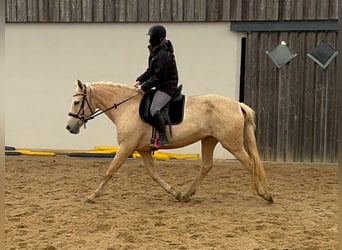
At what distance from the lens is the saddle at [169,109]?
591cm

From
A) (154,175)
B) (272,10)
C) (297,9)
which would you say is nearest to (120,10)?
(272,10)

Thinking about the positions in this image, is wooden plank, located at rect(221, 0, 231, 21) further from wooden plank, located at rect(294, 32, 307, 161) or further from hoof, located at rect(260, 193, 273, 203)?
hoof, located at rect(260, 193, 273, 203)

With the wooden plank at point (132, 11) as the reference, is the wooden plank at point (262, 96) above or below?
below

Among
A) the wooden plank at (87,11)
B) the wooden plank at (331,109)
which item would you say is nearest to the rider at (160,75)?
the wooden plank at (331,109)

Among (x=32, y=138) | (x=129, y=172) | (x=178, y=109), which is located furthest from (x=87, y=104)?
(x=32, y=138)

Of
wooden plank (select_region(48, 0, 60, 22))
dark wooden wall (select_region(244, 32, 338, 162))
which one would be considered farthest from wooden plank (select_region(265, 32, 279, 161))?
wooden plank (select_region(48, 0, 60, 22))

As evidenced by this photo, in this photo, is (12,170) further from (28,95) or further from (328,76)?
(328,76)

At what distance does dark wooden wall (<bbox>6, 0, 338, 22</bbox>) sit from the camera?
10102 mm

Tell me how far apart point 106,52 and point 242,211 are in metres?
6.20

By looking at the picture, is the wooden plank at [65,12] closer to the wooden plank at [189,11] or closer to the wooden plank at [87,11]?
the wooden plank at [87,11]

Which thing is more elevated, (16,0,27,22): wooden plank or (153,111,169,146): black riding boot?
(16,0,27,22): wooden plank

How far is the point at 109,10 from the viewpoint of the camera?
35.8 ft

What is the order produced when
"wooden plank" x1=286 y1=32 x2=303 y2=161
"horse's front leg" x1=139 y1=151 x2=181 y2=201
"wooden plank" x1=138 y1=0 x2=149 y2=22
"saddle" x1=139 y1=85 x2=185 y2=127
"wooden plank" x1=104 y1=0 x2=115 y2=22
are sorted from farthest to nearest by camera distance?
"wooden plank" x1=104 y1=0 x2=115 y2=22, "wooden plank" x1=138 y1=0 x2=149 y2=22, "wooden plank" x1=286 y1=32 x2=303 y2=161, "horse's front leg" x1=139 y1=151 x2=181 y2=201, "saddle" x1=139 y1=85 x2=185 y2=127

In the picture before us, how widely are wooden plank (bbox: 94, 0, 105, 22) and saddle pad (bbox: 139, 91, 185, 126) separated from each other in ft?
17.6
